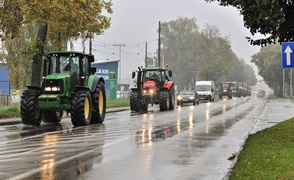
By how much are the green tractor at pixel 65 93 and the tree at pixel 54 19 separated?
1.59 meters

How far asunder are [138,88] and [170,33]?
82604mm

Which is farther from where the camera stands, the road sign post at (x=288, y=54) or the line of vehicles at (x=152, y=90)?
the line of vehicles at (x=152, y=90)

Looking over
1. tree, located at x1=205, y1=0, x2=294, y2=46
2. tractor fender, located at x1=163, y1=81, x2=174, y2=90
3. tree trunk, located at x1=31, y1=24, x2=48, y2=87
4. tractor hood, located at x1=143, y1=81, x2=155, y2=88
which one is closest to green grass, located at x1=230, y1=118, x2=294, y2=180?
tree, located at x1=205, y1=0, x2=294, y2=46

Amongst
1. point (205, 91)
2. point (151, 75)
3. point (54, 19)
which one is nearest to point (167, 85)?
point (151, 75)

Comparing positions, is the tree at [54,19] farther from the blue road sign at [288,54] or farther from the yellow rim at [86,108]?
the blue road sign at [288,54]

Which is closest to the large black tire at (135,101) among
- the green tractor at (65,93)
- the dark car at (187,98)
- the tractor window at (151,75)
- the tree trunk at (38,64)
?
the tractor window at (151,75)

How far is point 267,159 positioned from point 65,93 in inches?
419

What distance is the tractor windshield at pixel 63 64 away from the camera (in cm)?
1936

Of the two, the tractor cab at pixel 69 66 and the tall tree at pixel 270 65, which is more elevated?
the tall tree at pixel 270 65

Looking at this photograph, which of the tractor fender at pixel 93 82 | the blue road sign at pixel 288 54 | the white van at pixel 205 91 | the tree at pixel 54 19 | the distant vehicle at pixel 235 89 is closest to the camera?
the blue road sign at pixel 288 54

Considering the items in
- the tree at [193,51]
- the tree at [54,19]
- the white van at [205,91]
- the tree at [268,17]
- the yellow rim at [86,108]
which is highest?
the tree at [193,51]

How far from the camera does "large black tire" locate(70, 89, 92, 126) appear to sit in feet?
59.8

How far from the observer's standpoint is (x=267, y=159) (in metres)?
9.68

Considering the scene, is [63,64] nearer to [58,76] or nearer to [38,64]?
[58,76]
